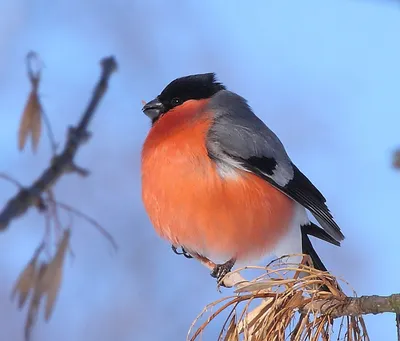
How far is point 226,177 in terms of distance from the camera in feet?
5.36

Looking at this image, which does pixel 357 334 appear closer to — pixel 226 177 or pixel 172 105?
pixel 226 177

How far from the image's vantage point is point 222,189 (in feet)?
5.24

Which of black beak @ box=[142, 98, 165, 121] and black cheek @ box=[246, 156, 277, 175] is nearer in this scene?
black cheek @ box=[246, 156, 277, 175]

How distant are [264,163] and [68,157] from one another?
670mm

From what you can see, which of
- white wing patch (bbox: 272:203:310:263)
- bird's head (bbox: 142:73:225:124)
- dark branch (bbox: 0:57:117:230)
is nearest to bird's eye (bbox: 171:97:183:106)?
bird's head (bbox: 142:73:225:124)

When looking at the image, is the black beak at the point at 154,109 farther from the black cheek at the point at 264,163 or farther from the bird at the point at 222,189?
the black cheek at the point at 264,163

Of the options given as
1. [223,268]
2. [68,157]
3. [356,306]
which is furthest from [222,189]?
[356,306]

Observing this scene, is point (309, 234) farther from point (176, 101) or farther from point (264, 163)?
point (176, 101)

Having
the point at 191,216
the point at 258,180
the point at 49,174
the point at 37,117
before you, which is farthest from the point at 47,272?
the point at 258,180

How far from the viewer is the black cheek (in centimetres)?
175

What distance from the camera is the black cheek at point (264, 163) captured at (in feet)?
5.75

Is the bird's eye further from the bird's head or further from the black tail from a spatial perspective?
the black tail

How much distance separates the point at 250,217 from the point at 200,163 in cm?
16

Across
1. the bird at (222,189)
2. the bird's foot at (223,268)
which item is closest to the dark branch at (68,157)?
the bird at (222,189)
